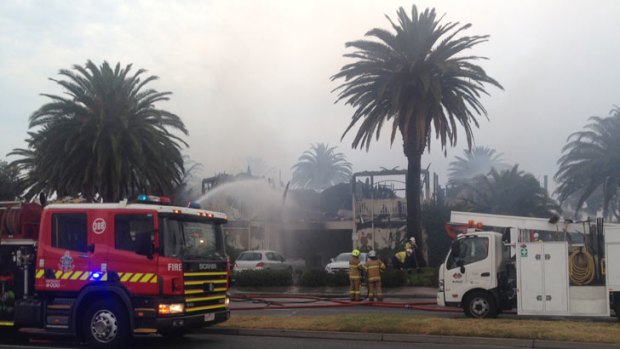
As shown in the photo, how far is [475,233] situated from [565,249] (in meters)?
2.09

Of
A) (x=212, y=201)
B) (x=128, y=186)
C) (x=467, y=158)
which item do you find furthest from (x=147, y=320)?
(x=467, y=158)

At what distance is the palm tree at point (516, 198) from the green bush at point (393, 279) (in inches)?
620

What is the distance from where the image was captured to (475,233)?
17562 millimetres

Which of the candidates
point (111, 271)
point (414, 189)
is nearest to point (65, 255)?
point (111, 271)

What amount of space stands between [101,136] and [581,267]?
21.0 m

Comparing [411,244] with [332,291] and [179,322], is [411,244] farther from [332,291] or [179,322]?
[179,322]

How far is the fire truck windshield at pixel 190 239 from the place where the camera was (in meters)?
12.6

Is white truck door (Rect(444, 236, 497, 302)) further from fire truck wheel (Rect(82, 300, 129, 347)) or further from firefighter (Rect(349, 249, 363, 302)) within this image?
fire truck wheel (Rect(82, 300, 129, 347))

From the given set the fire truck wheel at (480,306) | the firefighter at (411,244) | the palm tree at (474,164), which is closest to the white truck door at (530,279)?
the fire truck wheel at (480,306)

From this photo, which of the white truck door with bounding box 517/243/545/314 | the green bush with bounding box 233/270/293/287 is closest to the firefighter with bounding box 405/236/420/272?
the green bush with bounding box 233/270/293/287

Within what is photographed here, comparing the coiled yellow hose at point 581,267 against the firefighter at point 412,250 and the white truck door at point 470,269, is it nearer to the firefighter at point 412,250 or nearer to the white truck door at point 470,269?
the white truck door at point 470,269

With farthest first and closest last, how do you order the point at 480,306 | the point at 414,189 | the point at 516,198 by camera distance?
1. the point at 516,198
2. the point at 414,189
3. the point at 480,306

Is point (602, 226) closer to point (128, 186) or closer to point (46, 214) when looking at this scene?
point (46, 214)

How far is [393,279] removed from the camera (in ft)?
96.5
